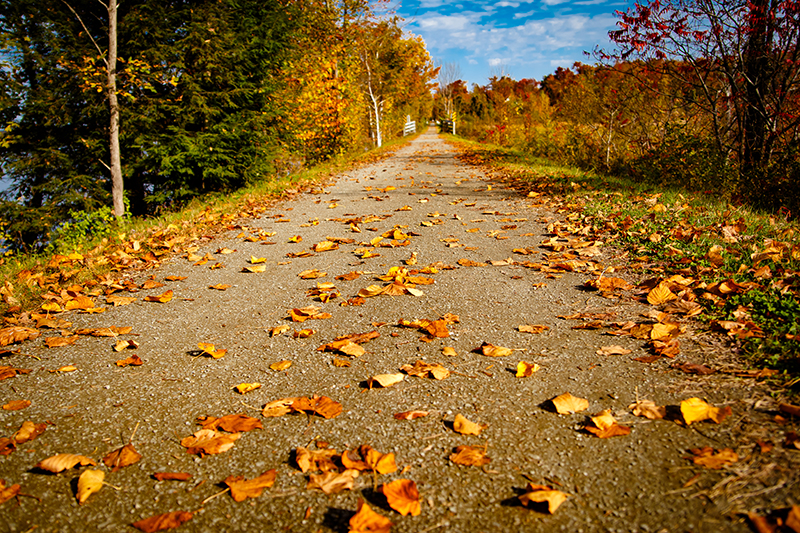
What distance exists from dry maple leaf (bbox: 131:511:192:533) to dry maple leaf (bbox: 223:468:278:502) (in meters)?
0.14

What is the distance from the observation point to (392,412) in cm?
176

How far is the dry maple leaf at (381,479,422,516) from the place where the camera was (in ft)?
4.22

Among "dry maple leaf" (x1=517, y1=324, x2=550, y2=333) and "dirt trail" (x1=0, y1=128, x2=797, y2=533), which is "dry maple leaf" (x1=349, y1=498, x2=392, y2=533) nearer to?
"dirt trail" (x1=0, y1=128, x2=797, y2=533)

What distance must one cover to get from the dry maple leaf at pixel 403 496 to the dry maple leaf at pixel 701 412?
3.41 ft

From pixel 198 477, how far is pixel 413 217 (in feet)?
13.4

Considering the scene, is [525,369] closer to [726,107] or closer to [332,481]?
[332,481]

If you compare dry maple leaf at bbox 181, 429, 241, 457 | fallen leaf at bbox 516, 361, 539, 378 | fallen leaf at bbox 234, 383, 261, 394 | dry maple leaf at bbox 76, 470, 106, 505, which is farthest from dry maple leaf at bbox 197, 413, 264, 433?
fallen leaf at bbox 516, 361, 539, 378

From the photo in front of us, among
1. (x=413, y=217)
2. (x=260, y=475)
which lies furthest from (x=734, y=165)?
(x=260, y=475)

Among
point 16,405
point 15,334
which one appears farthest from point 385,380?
point 15,334

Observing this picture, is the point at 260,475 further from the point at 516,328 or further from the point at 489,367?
the point at 516,328

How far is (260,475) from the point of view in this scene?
1465 mm

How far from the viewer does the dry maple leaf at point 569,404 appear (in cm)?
170

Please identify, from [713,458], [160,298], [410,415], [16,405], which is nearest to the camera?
[713,458]

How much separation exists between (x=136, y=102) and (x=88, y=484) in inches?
305
